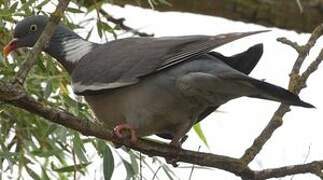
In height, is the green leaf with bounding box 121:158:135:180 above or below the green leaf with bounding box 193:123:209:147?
above

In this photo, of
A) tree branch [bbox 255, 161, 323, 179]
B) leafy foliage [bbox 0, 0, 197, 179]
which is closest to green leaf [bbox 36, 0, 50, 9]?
leafy foliage [bbox 0, 0, 197, 179]

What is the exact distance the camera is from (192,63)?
273 centimetres

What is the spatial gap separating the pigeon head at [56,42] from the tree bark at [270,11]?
1.18 feet

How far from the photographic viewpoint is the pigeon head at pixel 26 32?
3.10 m

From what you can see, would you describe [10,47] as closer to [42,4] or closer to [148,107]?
[42,4]

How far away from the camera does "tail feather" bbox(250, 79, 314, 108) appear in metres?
2.42

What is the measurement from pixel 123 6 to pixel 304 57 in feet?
4.05

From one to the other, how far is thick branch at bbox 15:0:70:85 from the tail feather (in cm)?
57

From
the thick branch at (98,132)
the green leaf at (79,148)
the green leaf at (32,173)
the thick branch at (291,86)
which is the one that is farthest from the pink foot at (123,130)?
the green leaf at (32,173)

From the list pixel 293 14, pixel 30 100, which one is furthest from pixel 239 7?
pixel 30 100

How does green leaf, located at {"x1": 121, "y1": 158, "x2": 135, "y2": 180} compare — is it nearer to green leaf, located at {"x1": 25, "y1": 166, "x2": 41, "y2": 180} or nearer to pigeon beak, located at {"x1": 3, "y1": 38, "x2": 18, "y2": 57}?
green leaf, located at {"x1": 25, "y1": 166, "x2": 41, "y2": 180}

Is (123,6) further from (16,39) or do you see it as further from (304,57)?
(304,57)

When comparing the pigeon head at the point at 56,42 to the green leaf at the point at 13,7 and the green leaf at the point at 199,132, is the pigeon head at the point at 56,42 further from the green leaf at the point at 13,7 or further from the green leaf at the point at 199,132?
the green leaf at the point at 199,132

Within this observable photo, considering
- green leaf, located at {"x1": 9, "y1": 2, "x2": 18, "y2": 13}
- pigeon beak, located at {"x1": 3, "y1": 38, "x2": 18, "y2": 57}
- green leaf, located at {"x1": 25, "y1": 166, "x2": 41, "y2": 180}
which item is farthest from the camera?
green leaf, located at {"x1": 25, "y1": 166, "x2": 41, "y2": 180}
